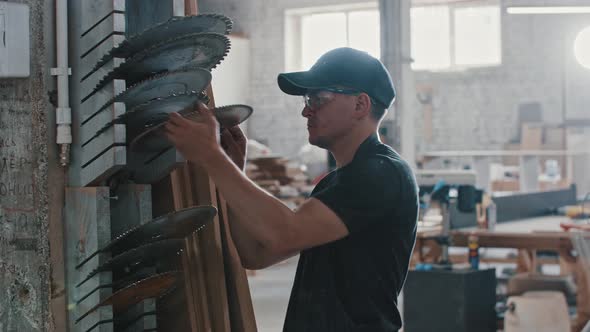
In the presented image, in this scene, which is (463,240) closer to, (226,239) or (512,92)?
(226,239)

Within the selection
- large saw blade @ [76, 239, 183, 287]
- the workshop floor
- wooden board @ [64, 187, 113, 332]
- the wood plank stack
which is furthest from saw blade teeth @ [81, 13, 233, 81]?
the wood plank stack

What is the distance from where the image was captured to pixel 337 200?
166 cm

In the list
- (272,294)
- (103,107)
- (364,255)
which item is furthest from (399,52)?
(103,107)

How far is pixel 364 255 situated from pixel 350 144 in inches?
10.4

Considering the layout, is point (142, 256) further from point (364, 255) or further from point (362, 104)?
point (362, 104)

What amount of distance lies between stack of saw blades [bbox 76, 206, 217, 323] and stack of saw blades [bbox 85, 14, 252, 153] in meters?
0.17

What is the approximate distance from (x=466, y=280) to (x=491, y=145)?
333 inches

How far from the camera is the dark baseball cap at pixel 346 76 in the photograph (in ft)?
5.86

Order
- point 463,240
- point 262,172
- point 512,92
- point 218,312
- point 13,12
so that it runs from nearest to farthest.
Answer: point 13,12, point 218,312, point 463,240, point 262,172, point 512,92

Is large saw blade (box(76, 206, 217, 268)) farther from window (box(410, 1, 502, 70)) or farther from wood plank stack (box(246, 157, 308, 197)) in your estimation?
window (box(410, 1, 502, 70))

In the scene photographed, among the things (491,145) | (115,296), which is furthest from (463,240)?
(491,145)

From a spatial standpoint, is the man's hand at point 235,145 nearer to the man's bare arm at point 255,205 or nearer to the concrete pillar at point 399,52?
the man's bare arm at point 255,205

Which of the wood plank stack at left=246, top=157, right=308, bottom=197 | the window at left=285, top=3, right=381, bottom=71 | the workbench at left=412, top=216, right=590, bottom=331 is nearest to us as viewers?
the workbench at left=412, top=216, right=590, bottom=331

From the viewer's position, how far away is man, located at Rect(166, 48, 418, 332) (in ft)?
5.21
